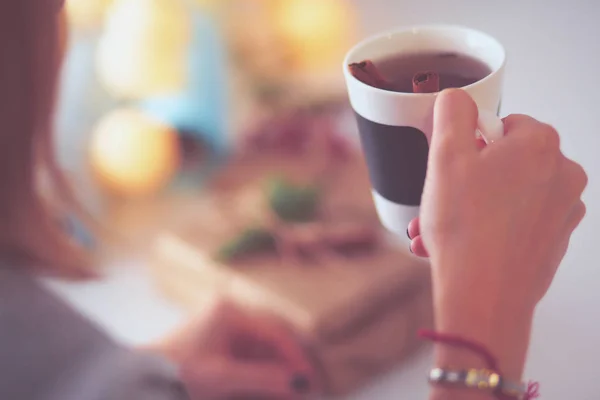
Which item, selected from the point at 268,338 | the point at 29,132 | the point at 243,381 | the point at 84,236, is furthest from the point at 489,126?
the point at 84,236

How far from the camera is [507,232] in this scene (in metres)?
0.27

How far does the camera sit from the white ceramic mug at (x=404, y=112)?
0.31 m

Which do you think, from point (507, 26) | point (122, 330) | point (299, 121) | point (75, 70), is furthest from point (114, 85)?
point (507, 26)

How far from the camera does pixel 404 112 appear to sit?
12.4 inches

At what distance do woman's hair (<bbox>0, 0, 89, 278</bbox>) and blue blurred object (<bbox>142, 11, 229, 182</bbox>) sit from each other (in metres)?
0.66

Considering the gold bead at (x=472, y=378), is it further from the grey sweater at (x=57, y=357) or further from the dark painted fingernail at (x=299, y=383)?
the dark painted fingernail at (x=299, y=383)

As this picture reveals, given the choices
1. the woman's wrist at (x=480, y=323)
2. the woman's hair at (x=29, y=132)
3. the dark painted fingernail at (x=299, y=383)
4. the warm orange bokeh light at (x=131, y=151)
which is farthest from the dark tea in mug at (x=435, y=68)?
the warm orange bokeh light at (x=131, y=151)

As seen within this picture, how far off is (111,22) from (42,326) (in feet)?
2.59

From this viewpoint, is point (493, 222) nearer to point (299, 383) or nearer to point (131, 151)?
point (299, 383)

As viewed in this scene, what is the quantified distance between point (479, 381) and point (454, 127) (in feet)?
0.35

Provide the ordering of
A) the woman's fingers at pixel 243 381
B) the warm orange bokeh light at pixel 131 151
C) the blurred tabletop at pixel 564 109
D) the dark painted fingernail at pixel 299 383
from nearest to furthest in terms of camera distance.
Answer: the blurred tabletop at pixel 564 109, the woman's fingers at pixel 243 381, the dark painted fingernail at pixel 299 383, the warm orange bokeh light at pixel 131 151

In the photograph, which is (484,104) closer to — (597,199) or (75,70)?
Answer: (597,199)

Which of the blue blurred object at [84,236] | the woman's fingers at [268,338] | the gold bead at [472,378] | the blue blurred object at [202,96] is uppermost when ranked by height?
the blue blurred object at [202,96]

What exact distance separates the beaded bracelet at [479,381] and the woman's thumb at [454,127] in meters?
0.09
